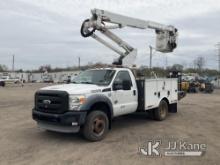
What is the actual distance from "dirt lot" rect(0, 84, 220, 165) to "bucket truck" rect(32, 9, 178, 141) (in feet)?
1.40

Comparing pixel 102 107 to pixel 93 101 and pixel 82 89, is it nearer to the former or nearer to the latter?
pixel 93 101

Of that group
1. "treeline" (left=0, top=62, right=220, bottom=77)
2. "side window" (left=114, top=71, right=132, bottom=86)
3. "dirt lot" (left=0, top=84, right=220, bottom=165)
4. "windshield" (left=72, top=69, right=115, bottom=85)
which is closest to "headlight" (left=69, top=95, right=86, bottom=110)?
"dirt lot" (left=0, top=84, right=220, bottom=165)

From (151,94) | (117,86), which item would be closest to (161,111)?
(151,94)

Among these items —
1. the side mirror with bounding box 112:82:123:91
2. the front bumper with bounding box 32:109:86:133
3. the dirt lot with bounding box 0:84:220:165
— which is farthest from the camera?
the side mirror with bounding box 112:82:123:91

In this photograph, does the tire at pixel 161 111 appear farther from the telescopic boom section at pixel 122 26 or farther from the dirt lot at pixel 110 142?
the telescopic boom section at pixel 122 26

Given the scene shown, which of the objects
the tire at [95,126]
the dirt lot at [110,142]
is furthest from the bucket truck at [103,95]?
the dirt lot at [110,142]

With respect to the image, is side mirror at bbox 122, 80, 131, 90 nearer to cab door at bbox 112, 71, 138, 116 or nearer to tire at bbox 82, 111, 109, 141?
cab door at bbox 112, 71, 138, 116

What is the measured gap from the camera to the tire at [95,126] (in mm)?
7840

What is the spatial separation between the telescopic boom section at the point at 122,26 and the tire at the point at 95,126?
3.65m

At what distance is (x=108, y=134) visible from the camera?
29.2ft

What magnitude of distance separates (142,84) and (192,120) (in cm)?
291

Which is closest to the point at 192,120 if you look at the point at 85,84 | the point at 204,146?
the point at 204,146

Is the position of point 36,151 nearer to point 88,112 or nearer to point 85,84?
point 88,112

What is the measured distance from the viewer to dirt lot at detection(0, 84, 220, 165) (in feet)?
21.1
